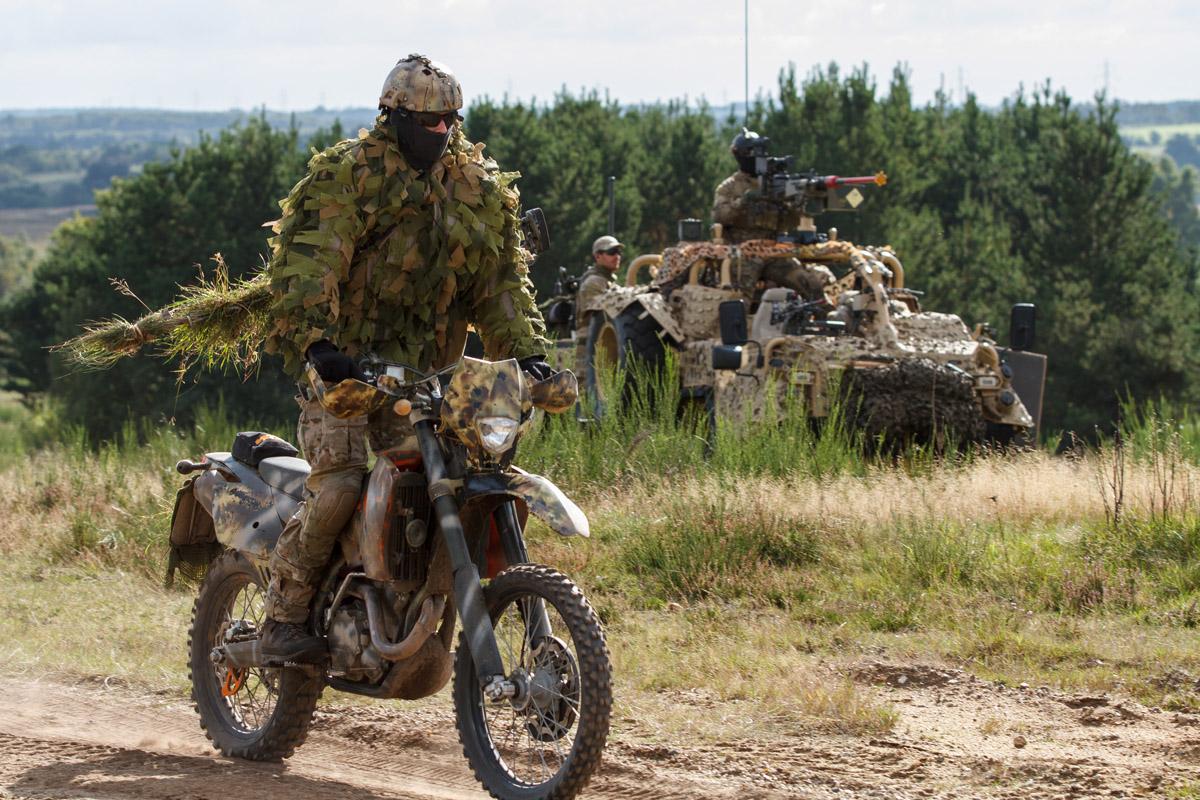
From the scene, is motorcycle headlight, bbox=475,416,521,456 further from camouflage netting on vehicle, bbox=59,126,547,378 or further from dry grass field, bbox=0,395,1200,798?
dry grass field, bbox=0,395,1200,798

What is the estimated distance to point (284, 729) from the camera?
585 cm

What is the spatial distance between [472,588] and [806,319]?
29.9 feet

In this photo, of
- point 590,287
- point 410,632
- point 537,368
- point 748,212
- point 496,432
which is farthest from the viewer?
point 590,287

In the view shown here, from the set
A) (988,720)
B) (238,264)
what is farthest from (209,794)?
(238,264)

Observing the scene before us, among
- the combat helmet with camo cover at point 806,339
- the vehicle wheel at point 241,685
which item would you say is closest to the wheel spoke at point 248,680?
the vehicle wheel at point 241,685

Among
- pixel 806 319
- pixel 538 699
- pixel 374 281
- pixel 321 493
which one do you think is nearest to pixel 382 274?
pixel 374 281

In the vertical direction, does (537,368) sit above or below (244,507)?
above

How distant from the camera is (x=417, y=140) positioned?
544 centimetres

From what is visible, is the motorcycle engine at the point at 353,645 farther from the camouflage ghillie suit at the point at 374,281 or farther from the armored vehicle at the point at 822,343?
the armored vehicle at the point at 822,343

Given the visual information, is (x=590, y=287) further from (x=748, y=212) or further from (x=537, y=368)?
(x=537, y=368)

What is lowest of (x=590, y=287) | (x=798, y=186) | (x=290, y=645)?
(x=290, y=645)

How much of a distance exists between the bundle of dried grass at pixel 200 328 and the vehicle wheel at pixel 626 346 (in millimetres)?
7337

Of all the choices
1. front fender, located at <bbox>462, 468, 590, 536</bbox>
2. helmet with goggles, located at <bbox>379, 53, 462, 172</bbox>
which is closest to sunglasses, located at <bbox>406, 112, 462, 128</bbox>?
helmet with goggles, located at <bbox>379, 53, 462, 172</bbox>

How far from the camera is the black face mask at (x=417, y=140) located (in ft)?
17.8
